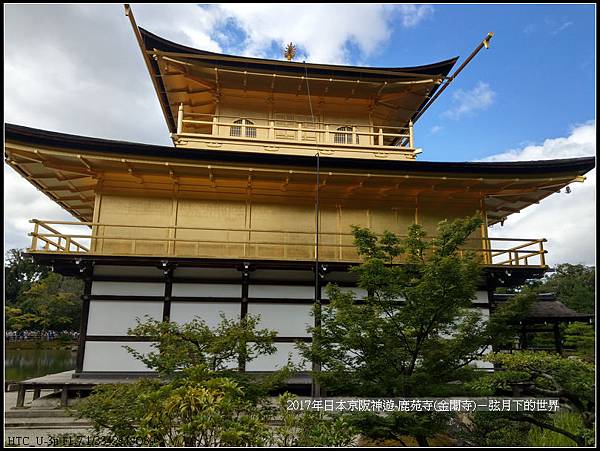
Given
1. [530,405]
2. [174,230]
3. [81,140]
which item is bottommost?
[530,405]

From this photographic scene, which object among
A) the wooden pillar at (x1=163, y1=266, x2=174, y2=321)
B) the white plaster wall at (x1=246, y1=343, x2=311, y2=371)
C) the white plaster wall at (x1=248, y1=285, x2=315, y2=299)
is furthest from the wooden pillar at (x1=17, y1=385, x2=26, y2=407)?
the white plaster wall at (x1=248, y1=285, x2=315, y2=299)

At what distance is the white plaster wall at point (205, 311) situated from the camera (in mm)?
10445

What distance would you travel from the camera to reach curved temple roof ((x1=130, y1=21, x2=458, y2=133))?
42.5 ft

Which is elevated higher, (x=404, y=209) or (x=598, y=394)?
(x=404, y=209)

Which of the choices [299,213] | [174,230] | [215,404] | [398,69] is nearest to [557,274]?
[398,69]

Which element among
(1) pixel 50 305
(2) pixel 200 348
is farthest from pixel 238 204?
(1) pixel 50 305

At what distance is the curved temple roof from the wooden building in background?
0.07m

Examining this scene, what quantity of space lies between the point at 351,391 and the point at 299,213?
640cm

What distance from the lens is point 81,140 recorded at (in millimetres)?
9820

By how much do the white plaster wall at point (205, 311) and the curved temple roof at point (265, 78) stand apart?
7571mm

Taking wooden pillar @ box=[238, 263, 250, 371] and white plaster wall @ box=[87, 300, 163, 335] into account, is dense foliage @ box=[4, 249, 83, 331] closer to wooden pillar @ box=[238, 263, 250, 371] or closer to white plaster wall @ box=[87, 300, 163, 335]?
white plaster wall @ box=[87, 300, 163, 335]

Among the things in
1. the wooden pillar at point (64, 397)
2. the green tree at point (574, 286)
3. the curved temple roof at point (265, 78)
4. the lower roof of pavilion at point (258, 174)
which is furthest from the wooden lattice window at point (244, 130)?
the green tree at point (574, 286)

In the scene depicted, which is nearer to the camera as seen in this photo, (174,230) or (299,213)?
(174,230)

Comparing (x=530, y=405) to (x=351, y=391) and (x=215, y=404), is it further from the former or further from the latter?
(x=215, y=404)
